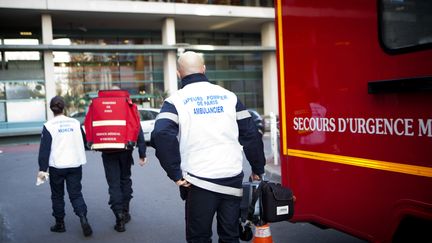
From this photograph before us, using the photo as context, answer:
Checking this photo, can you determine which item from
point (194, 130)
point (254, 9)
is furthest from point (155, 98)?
point (194, 130)

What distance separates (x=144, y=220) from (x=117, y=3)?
23.1 m

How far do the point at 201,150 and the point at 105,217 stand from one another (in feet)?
12.8

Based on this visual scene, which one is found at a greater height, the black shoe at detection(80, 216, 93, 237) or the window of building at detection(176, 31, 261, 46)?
the window of building at detection(176, 31, 261, 46)

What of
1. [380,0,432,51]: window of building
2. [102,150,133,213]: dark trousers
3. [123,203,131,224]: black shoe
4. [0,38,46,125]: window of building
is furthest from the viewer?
[0,38,46,125]: window of building

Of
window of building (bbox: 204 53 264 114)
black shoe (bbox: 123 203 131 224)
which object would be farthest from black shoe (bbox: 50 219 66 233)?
→ window of building (bbox: 204 53 264 114)

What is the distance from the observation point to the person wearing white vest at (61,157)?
221 inches

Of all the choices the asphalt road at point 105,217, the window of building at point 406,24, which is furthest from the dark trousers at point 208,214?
the asphalt road at point 105,217

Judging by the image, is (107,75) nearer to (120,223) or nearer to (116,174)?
(116,174)

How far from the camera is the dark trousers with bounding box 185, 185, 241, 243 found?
129 inches

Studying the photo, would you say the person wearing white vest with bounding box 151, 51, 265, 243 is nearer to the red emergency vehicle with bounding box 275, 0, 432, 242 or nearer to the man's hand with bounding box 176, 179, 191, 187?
the man's hand with bounding box 176, 179, 191, 187

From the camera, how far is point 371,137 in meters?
3.03

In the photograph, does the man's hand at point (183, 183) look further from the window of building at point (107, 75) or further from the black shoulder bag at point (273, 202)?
the window of building at point (107, 75)

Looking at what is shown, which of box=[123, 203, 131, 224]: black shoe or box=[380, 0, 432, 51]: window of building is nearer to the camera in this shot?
box=[380, 0, 432, 51]: window of building

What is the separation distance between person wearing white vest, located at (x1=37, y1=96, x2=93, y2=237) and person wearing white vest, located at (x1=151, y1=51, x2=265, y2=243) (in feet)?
9.06
